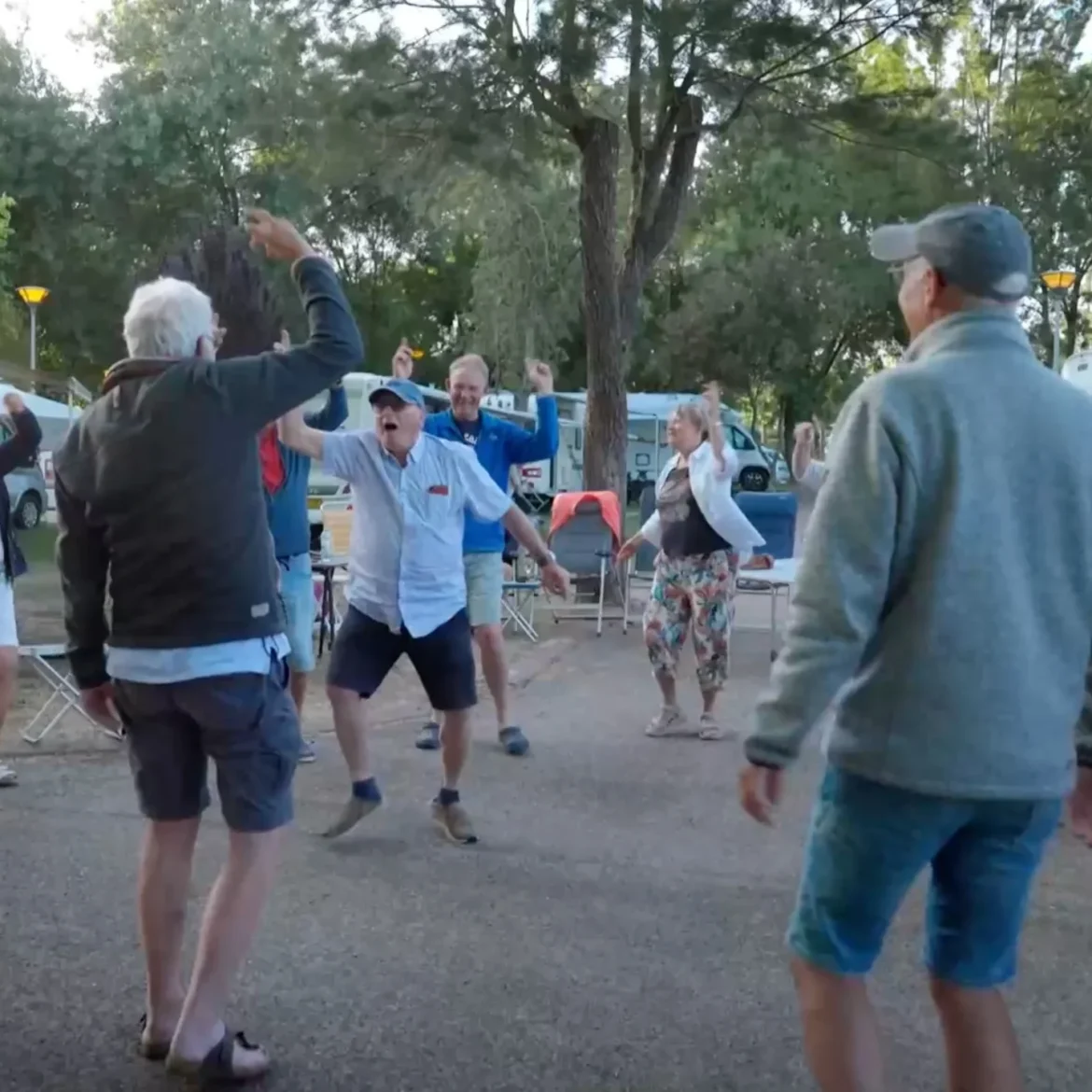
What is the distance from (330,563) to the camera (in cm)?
953

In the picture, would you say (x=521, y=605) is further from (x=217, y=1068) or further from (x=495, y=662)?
(x=217, y=1068)

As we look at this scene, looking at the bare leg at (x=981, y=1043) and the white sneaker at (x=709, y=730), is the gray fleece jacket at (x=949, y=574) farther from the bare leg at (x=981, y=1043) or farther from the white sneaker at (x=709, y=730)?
the white sneaker at (x=709, y=730)

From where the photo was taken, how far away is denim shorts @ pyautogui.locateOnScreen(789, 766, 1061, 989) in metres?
2.48

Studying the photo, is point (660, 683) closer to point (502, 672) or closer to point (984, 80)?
point (502, 672)

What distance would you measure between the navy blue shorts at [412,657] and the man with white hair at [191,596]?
6.07 feet

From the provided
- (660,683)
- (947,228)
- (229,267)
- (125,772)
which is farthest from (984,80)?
(947,228)

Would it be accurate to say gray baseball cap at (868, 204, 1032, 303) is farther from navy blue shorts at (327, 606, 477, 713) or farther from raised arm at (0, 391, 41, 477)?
raised arm at (0, 391, 41, 477)

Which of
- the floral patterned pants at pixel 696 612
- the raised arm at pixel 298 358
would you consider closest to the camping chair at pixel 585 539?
the floral patterned pants at pixel 696 612

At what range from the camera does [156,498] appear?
3.19m

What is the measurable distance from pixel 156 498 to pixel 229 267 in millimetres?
7690

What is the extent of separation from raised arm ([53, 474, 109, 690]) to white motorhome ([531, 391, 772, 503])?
29213mm

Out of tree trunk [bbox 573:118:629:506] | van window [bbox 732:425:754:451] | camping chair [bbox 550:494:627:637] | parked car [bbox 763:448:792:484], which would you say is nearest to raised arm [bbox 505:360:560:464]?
camping chair [bbox 550:494:627:637]

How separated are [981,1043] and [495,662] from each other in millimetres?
4447

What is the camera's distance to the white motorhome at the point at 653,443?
32.8 metres
